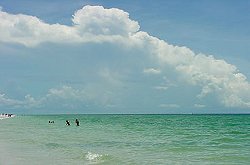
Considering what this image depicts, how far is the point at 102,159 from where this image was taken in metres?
23.6

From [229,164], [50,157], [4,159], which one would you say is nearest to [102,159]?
[50,157]

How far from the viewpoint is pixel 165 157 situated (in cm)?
2433

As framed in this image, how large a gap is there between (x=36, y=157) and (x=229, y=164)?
1069cm

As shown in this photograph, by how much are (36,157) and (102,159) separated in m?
3.88

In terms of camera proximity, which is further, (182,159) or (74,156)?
(74,156)

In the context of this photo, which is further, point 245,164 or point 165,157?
point 165,157

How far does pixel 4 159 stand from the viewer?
22.9 meters

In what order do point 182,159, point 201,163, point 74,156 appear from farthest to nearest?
point 74,156
point 182,159
point 201,163

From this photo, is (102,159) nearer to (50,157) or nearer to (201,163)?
(50,157)

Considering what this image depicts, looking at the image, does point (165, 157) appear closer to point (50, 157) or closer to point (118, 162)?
point (118, 162)

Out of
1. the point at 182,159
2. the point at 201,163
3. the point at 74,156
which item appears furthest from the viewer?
the point at 74,156

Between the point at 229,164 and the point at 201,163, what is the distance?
1.45 metres

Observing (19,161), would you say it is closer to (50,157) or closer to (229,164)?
(50,157)

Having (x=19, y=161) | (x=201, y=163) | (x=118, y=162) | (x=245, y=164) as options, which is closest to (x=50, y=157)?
(x=19, y=161)
